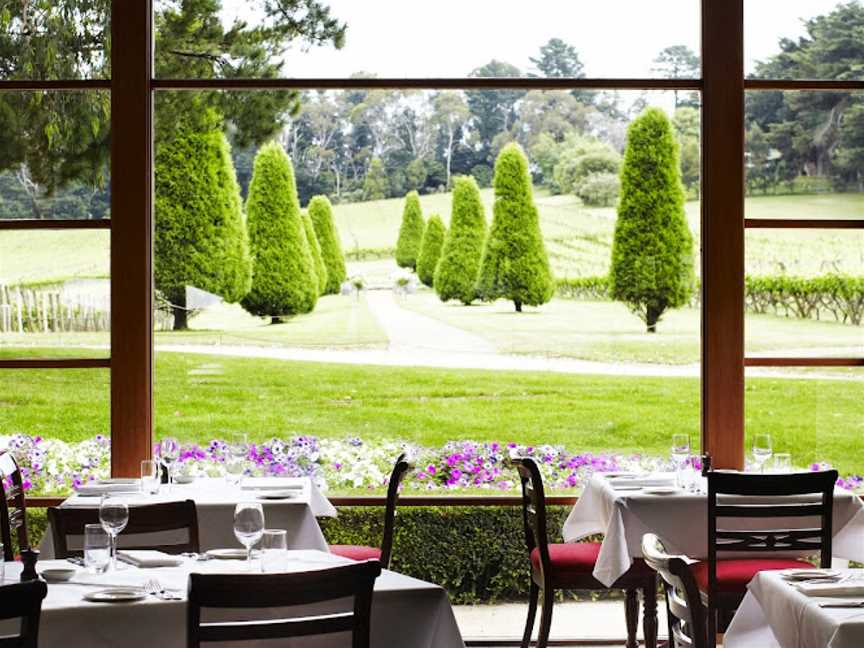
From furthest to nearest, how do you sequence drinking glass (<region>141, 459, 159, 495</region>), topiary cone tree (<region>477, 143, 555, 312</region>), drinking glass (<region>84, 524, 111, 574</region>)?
topiary cone tree (<region>477, 143, 555, 312</region>) → drinking glass (<region>141, 459, 159, 495</region>) → drinking glass (<region>84, 524, 111, 574</region>)

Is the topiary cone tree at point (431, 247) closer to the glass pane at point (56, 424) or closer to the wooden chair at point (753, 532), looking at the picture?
the glass pane at point (56, 424)

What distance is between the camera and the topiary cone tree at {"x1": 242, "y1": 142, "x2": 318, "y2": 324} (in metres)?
7.50

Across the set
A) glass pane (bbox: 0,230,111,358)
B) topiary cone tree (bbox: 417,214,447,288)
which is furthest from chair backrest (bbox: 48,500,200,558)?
topiary cone tree (bbox: 417,214,447,288)

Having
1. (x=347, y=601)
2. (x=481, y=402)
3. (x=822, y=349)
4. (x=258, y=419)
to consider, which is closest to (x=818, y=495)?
(x=822, y=349)

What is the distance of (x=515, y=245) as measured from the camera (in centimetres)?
805

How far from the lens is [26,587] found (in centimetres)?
276

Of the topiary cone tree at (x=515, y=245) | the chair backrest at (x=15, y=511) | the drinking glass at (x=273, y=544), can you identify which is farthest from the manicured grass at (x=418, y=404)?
the drinking glass at (x=273, y=544)

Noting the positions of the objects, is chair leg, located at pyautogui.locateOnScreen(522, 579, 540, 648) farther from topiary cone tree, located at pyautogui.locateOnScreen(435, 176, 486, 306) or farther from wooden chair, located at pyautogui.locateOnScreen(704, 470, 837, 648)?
topiary cone tree, located at pyautogui.locateOnScreen(435, 176, 486, 306)

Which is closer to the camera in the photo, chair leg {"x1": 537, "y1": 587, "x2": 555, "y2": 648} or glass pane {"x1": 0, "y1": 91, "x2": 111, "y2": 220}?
chair leg {"x1": 537, "y1": 587, "x2": 555, "y2": 648}

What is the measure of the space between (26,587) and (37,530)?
3.72 metres

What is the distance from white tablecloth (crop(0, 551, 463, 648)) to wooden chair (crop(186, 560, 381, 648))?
84 millimetres

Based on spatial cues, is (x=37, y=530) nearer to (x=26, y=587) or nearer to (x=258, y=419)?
(x=258, y=419)

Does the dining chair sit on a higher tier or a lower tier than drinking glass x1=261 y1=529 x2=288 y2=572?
lower

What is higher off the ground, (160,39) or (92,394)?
(160,39)
